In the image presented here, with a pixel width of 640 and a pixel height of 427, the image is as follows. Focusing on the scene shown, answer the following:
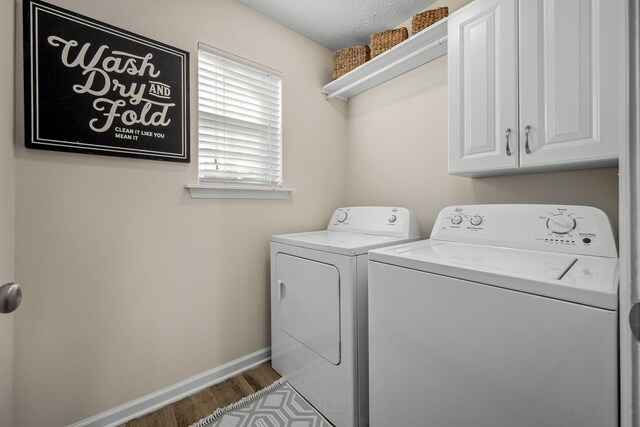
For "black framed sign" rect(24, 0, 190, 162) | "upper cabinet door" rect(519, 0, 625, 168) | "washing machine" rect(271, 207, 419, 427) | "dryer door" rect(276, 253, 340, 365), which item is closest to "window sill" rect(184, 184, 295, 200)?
"black framed sign" rect(24, 0, 190, 162)

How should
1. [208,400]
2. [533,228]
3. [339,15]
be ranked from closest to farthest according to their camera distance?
1. [533,228]
2. [208,400]
3. [339,15]

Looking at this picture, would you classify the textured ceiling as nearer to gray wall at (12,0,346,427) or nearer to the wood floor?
gray wall at (12,0,346,427)

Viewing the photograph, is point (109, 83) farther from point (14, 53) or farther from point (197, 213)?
point (197, 213)

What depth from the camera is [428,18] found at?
165cm

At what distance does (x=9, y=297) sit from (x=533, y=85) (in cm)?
Answer: 181

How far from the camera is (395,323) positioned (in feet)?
3.68

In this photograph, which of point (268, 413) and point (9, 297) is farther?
point (268, 413)

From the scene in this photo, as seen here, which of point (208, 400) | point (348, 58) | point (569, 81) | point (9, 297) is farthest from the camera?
point (348, 58)

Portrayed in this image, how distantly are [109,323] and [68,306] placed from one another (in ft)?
0.64

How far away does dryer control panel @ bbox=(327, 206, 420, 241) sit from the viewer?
5.71ft

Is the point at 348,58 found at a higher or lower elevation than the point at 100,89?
higher

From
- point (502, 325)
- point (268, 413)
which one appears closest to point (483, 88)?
point (502, 325)

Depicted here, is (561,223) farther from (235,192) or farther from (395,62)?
(235,192)

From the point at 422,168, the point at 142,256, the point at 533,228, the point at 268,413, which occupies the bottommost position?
the point at 268,413
